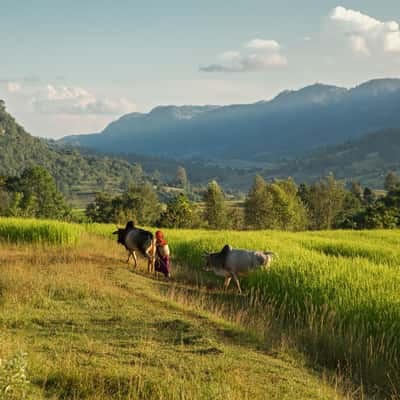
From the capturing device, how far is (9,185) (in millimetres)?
84188

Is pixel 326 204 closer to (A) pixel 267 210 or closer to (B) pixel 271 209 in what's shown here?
(B) pixel 271 209

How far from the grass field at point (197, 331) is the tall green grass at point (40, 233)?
340cm

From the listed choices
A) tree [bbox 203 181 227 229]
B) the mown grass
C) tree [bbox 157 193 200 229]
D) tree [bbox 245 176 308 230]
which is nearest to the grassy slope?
the mown grass

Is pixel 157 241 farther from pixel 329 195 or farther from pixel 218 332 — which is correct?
pixel 329 195

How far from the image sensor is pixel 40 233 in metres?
20.3

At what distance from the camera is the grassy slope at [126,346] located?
6062 mm

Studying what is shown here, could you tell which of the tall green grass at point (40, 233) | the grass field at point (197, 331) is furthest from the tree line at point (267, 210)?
the grass field at point (197, 331)

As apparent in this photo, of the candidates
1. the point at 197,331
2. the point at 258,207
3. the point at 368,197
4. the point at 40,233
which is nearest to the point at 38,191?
the point at 258,207

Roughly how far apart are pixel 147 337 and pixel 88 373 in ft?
7.20

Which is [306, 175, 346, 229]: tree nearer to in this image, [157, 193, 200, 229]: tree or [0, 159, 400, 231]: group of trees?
[0, 159, 400, 231]: group of trees

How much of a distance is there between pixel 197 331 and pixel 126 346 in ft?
5.45

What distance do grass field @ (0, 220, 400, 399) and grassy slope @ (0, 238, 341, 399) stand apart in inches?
0.9

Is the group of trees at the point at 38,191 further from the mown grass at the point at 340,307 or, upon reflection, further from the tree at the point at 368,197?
the tree at the point at 368,197

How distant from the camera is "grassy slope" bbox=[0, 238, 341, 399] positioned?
6062mm
